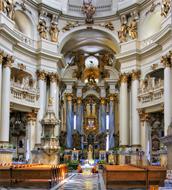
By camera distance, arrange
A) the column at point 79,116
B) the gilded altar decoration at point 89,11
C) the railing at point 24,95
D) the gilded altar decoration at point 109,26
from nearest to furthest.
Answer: the railing at point 24,95
the gilded altar decoration at point 109,26
the gilded altar decoration at point 89,11
the column at point 79,116

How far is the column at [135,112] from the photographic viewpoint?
31.9 m

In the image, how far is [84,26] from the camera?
36000mm

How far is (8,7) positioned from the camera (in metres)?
28.0

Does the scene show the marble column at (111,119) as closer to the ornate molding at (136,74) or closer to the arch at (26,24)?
the ornate molding at (136,74)

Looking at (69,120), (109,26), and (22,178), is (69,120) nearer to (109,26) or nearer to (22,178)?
(109,26)

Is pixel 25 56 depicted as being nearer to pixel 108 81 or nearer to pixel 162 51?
pixel 162 51

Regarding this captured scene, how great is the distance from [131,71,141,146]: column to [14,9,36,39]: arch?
8774 mm

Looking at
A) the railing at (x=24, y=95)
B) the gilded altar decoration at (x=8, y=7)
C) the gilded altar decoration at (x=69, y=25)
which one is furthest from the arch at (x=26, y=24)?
the railing at (x=24, y=95)

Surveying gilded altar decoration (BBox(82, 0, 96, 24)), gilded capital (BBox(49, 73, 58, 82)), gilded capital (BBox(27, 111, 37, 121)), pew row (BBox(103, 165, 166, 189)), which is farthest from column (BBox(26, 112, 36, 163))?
pew row (BBox(103, 165, 166, 189))

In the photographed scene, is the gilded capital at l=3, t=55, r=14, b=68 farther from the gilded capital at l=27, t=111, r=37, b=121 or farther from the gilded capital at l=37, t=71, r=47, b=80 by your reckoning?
the gilded capital at l=27, t=111, r=37, b=121

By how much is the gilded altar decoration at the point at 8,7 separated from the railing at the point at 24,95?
485cm

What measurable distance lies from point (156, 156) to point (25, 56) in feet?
42.3

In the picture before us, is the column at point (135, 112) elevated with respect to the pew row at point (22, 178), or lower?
elevated

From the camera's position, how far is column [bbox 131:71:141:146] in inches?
1256
